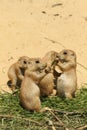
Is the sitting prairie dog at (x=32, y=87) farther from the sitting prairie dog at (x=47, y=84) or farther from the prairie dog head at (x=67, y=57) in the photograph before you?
the prairie dog head at (x=67, y=57)

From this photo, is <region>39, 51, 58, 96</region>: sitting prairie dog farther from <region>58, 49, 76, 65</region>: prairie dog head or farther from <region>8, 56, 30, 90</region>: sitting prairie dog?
<region>8, 56, 30, 90</region>: sitting prairie dog

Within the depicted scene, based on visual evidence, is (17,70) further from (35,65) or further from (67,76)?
(67,76)

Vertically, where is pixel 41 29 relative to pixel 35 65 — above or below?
below

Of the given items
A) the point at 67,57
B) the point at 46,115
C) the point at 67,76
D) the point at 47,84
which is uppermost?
the point at 67,57

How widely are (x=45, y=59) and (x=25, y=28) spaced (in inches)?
90.3

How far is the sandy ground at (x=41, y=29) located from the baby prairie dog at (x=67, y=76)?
669 millimetres

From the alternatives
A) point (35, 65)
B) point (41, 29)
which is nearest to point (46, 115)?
point (35, 65)

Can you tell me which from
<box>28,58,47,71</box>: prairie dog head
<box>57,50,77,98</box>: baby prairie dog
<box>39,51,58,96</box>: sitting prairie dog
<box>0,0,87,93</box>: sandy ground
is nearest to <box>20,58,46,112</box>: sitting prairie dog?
<box>28,58,47,71</box>: prairie dog head

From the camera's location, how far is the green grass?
27.5ft

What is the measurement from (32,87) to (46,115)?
0.50 meters

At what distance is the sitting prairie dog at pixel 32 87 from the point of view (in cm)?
866

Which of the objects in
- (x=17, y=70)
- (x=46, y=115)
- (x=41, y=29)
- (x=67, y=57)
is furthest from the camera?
(x=41, y=29)

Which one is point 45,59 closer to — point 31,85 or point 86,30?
point 31,85

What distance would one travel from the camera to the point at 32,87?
28.6 feet
